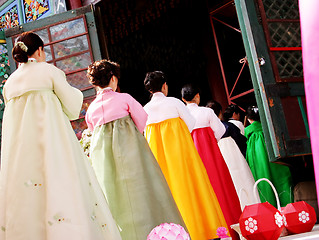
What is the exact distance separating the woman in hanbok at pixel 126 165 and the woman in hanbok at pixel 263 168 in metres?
1.86

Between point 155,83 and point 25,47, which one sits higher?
point 25,47

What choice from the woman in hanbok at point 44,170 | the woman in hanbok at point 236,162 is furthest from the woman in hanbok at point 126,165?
the woman in hanbok at point 236,162

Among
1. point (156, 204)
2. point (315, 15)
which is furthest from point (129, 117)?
point (315, 15)

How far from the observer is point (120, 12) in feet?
22.1

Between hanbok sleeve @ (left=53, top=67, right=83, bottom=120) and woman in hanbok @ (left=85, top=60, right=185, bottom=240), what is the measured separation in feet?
1.26

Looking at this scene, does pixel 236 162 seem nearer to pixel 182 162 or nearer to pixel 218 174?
pixel 218 174

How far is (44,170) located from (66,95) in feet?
1.63

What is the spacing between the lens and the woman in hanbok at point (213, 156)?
3.81m

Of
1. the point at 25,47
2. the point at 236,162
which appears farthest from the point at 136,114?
the point at 236,162

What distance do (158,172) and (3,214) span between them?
96 cm

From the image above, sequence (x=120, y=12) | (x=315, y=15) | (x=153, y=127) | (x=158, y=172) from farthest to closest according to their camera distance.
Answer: (x=120, y=12) → (x=153, y=127) → (x=158, y=172) → (x=315, y=15)

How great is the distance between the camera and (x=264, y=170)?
4500mm

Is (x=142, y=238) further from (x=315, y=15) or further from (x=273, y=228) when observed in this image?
(x=315, y=15)

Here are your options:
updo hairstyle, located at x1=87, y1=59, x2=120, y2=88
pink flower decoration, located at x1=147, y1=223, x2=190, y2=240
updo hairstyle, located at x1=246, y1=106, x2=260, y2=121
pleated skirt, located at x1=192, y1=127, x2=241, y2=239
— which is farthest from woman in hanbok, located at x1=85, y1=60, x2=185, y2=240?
updo hairstyle, located at x1=246, y1=106, x2=260, y2=121
